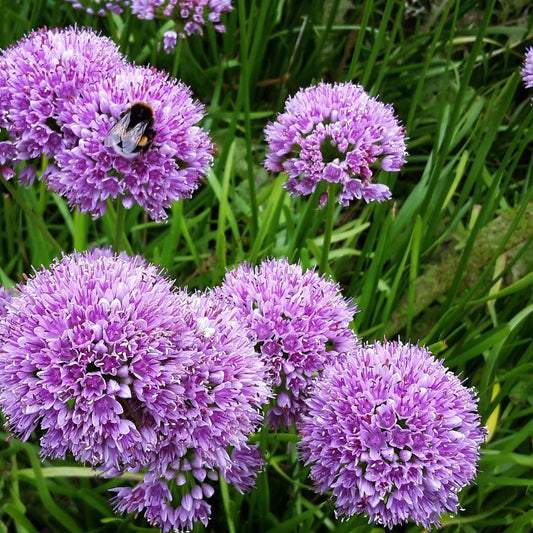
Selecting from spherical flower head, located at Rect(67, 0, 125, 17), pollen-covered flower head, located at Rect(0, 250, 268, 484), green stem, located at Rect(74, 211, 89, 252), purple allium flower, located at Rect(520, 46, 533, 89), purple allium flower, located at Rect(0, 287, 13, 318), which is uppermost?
purple allium flower, located at Rect(520, 46, 533, 89)

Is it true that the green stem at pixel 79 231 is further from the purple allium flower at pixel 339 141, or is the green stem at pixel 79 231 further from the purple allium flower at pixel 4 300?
the purple allium flower at pixel 339 141

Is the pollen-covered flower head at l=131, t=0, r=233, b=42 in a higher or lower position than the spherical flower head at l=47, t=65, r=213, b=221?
higher

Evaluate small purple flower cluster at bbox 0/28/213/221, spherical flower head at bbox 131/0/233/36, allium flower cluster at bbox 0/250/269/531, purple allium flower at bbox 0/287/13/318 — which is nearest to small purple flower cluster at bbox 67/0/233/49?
spherical flower head at bbox 131/0/233/36

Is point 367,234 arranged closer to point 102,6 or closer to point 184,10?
point 184,10

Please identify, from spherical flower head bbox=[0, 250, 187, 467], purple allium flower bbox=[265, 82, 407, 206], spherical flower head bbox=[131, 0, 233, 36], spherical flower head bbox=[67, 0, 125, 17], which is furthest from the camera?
spherical flower head bbox=[67, 0, 125, 17]

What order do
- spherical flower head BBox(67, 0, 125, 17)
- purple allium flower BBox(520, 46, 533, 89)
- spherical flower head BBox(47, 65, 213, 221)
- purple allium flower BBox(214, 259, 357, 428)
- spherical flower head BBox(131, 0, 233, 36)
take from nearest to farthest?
purple allium flower BBox(214, 259, 357, 428) < spherical flower head BBox(47, 65, 213, 221) < purple allium flower BBox(520, 46, 533, 89) < spherical flower head BBox(131, 0, 233, 36) < spherical flower head BBox(67, 0, 125, 17)

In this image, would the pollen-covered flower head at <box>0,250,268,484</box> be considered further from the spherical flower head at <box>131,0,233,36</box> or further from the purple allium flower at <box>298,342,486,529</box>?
the spherical flower head at <box>131,0,233,36</box>

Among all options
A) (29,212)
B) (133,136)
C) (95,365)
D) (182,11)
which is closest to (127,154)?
(133,136)
